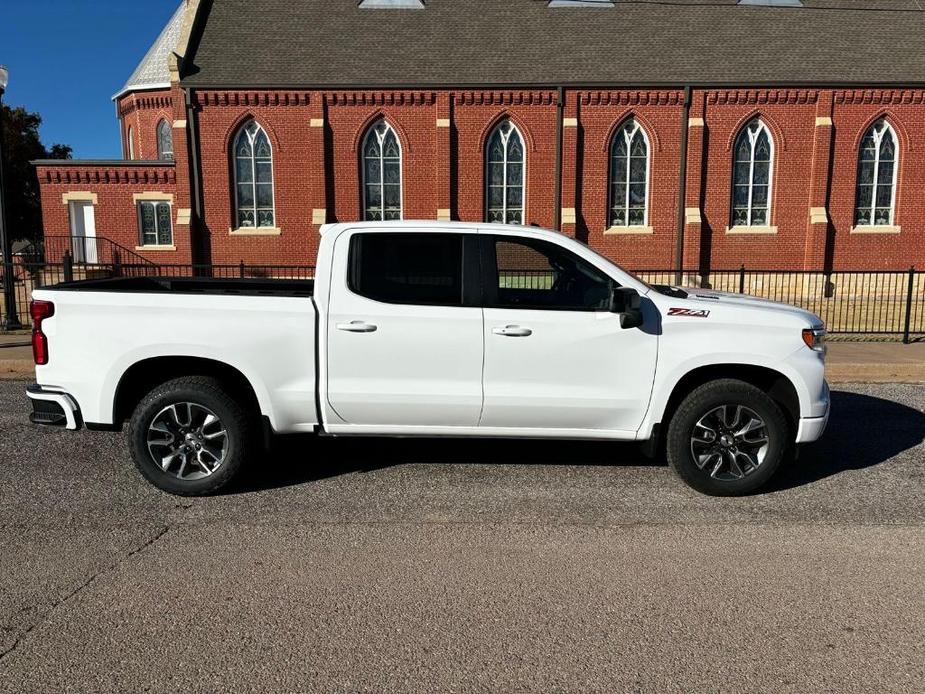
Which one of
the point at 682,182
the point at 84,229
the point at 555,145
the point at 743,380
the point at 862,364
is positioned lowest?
the point at 862,364

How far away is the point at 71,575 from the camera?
3635mm

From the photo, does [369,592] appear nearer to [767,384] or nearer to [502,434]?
[502,434]

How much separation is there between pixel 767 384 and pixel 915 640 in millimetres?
2299

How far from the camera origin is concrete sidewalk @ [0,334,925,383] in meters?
9.13

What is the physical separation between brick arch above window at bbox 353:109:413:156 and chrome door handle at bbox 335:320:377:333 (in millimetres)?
18949

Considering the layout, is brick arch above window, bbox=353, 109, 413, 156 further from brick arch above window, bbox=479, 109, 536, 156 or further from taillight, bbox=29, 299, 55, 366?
taillight, bbox=29, 299, 55, 366

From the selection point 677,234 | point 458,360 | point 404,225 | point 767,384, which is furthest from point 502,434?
point 677,234

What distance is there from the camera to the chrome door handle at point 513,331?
4711mm

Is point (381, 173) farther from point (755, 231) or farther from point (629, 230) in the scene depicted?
point (755, 231)

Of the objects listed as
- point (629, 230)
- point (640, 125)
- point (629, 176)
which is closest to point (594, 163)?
point (629, 176)

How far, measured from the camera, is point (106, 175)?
2352 cm

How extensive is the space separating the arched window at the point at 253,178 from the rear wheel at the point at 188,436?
63.6 ft

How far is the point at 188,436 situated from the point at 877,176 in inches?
951


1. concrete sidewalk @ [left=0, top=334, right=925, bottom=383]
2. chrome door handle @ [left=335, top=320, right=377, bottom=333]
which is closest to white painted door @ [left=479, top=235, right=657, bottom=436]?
chrome door handle @ [left=335, top=320, right=377, bottom=333]
